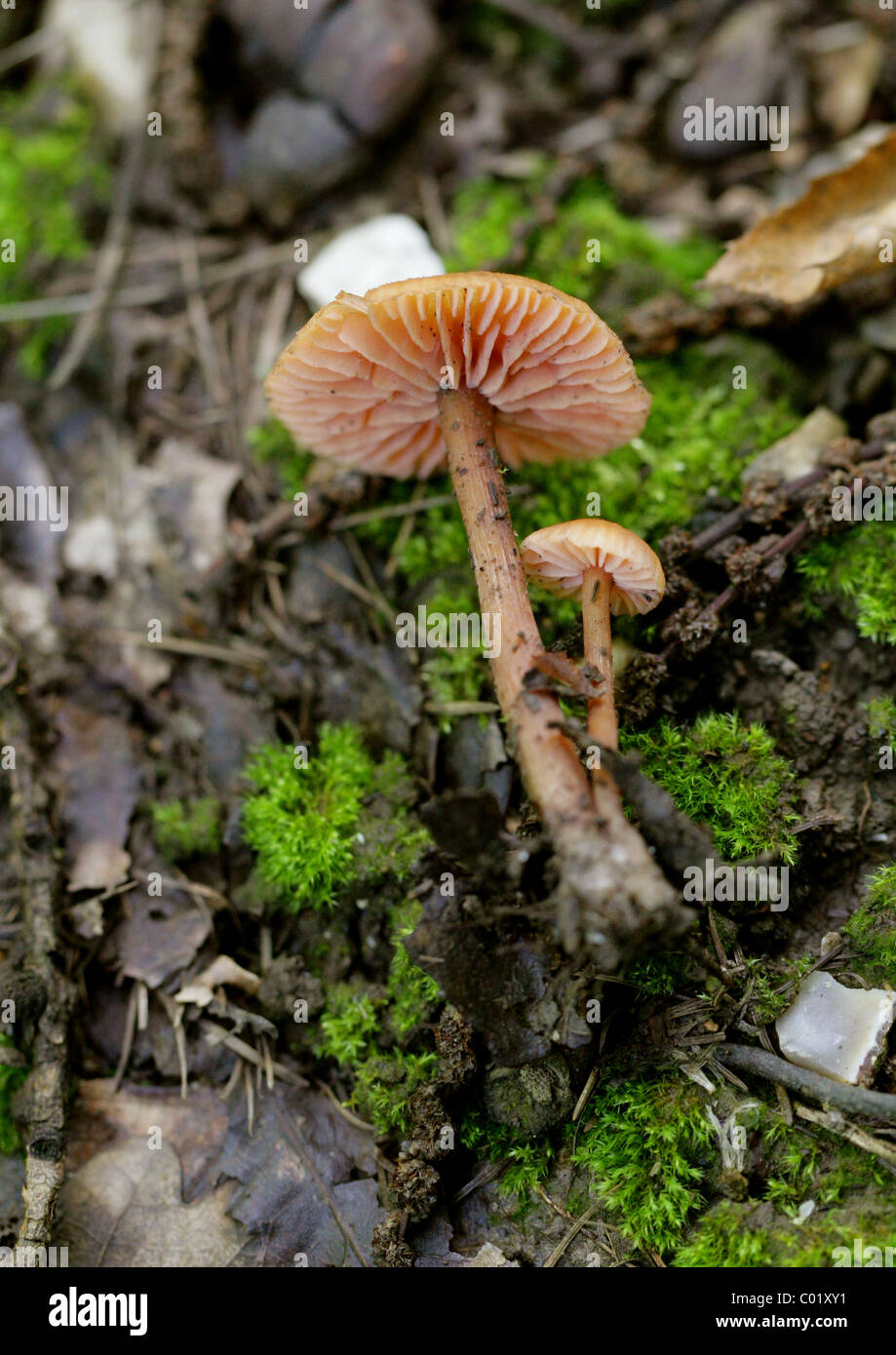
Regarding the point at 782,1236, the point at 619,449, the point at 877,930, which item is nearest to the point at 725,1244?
the point at 782,1236

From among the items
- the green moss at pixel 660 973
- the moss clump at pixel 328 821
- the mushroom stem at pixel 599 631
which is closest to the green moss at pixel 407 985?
the moss clump at pixel 328 821

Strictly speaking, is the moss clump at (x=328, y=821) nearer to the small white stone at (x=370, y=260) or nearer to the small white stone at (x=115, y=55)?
the small white stone at (x=370, y=260)

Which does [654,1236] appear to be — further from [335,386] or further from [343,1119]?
[335,386]

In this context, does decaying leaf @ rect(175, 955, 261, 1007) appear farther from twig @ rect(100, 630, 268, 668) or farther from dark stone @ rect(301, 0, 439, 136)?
Answer: dark stone @ rect(301, 0, 439, 136)

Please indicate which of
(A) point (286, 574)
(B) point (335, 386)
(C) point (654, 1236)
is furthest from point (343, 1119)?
(B) point (335, 386)

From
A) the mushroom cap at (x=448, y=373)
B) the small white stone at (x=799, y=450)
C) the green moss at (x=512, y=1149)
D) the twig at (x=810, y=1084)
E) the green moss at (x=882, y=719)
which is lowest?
the green moss at (x=512, y=1149)
